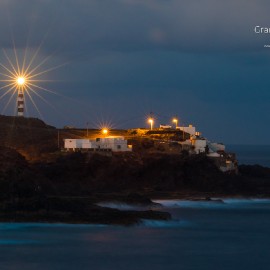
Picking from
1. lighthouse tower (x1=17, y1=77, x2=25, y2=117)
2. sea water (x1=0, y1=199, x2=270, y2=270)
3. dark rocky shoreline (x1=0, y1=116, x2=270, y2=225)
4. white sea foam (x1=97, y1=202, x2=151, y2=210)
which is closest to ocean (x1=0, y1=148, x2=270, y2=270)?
sea water (x1=0, y1=199, x2=270, y2=270)

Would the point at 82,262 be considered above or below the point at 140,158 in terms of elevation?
below

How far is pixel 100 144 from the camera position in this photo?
8131cm

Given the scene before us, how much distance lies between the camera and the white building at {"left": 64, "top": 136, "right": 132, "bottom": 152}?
80625mm

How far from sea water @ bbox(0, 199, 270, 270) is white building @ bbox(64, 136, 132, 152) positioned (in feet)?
59.3

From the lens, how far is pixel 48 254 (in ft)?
162

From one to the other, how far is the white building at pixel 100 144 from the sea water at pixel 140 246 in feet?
59.3

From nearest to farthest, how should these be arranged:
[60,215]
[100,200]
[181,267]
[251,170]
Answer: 1. [181,267]
2. [60,215]
3. [100,200]
4. [251,170]

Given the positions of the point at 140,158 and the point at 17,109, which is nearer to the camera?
the point at 140,158

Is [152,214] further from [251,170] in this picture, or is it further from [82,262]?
[251,170]

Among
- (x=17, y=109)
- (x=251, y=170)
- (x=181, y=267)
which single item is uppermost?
(x=17, y=109)

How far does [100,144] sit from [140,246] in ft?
97.8

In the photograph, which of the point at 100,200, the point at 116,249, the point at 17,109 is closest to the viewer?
the point at 116,249

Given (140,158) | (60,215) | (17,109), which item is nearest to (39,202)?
(60,215)

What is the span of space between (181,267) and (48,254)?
6.47 m
